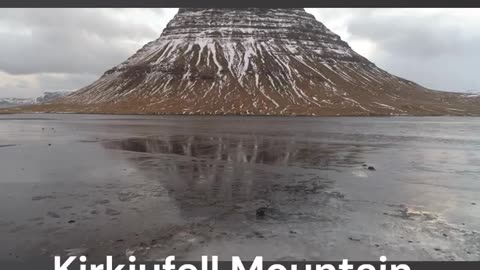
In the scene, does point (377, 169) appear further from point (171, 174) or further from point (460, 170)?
point (171, 174)

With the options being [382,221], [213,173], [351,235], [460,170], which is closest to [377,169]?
[460,170]

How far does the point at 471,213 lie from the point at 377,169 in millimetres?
13110

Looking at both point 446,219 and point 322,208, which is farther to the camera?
point 322,208

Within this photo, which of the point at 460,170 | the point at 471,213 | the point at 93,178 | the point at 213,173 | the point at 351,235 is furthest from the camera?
the point at 460,170

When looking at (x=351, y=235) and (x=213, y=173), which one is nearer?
(x=351, y=235)

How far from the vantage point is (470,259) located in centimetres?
1296

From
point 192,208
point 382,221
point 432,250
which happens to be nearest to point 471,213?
point 382,221

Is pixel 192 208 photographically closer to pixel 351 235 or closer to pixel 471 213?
pixel 351 235

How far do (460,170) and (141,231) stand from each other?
26.6 m

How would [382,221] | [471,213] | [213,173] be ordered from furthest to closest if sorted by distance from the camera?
[213,173]
[471,213]
[382,221]

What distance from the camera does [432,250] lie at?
13.7 meters

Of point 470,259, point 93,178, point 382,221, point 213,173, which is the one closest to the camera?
point 470,259

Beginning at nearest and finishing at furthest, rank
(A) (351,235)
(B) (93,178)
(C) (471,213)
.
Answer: (A) (351,235)
(C) (471,213)
(B) (93,178)

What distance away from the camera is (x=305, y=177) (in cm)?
2784
